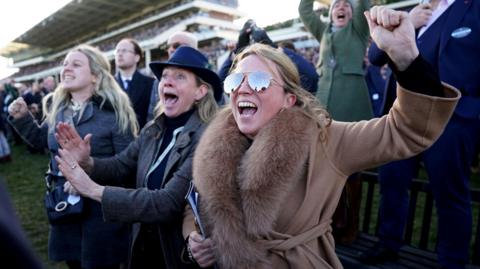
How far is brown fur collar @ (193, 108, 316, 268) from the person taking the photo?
162 centimetres

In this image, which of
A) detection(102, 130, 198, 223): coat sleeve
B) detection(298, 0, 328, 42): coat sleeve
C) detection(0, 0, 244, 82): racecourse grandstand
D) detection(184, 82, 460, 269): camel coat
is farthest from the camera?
detection(0, 0, 244, 82): racecourse grandstand

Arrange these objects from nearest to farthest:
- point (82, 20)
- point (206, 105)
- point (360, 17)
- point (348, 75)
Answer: point (206, 105) < point (360, 17) < point (348, 75) < point (82, 20)

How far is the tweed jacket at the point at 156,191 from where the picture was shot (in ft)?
6.57

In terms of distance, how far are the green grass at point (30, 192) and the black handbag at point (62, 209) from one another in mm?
246

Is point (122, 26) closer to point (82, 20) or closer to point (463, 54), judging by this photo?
point (82, 20)

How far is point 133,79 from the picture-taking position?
15.2 feet

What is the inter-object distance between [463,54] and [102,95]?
8.31 feet

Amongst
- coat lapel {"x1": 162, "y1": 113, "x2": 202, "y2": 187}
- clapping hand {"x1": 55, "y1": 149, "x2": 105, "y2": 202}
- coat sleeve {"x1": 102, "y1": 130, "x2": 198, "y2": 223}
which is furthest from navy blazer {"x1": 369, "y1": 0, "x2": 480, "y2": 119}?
clapping hand {"x1": 55, "y1": 149, "x2": 105, "y2": 202}

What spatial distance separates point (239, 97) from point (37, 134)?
6.82ft

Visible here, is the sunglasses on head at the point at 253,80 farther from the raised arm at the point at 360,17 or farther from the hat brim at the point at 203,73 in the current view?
the raised arm at the point at 360,17

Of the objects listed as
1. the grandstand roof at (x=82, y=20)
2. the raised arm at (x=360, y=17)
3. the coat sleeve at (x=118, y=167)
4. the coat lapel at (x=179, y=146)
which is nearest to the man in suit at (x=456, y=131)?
the raised arm at (x=360, y=17)

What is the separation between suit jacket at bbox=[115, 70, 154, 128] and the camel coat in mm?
2958

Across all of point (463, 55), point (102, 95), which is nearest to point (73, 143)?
point (102, 95)

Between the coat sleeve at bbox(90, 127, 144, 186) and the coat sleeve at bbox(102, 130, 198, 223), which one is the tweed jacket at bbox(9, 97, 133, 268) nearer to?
the coat sleeve at bbox(90, 127, 144, 186)
